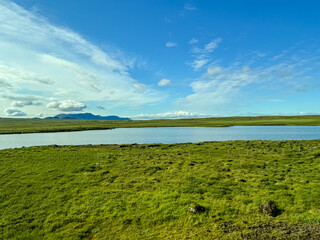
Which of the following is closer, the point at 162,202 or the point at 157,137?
the point at 162,202

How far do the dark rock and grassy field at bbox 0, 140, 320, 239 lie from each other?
367 millimetres

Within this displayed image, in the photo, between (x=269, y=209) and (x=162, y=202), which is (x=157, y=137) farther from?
(x=269, y=209)

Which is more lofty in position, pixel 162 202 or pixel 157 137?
pixel 157 137

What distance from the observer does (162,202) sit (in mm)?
20625

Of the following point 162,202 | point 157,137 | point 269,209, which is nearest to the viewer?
point 269,209

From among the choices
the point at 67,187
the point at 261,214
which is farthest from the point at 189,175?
the point at 67,187

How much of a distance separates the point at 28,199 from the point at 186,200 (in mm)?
18956

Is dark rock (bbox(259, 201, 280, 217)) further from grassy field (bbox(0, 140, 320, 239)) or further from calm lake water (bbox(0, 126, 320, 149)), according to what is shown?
calm lake water (bbox(0, 126, 320, 149))

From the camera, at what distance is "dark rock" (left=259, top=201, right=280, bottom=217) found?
56.0 feet

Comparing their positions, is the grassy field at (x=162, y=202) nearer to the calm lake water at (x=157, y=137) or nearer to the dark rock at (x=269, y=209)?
the dark rock at (x=269, y=209)

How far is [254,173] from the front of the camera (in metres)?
29.0

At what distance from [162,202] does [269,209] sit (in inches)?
397

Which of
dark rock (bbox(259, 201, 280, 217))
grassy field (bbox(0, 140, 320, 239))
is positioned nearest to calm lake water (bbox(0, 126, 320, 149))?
grassy field (bbox(0, 140, 320, 239))

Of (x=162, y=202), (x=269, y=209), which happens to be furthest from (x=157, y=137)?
(x=269, y=209)
